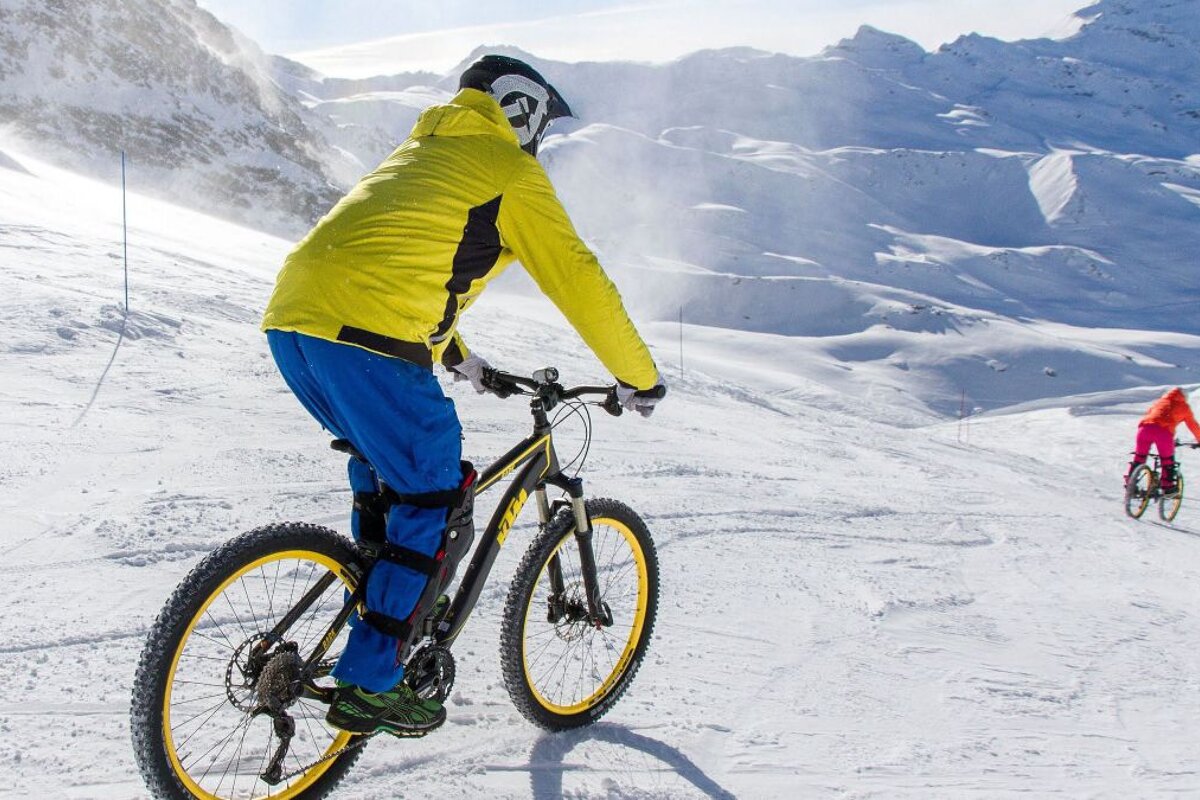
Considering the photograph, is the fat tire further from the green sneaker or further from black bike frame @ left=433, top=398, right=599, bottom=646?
black bike frame @ left=433, top=398, right=599, bottom=646

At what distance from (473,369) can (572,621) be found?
113cm

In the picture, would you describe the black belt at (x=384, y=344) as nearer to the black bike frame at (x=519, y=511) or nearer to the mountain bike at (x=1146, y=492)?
the black bike frame at (x=519, y=511)

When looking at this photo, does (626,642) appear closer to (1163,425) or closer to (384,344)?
(384,344)

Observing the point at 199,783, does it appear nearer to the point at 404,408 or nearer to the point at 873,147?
the point at 404,408

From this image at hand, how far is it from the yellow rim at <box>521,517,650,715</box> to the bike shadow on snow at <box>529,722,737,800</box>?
4.2 inches

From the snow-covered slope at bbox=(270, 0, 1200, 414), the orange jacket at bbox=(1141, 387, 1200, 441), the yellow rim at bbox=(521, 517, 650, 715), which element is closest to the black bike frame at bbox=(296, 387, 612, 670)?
the yellow rim at bbox=(521, 517, 650, 715)

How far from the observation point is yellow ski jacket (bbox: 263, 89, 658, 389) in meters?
2.61

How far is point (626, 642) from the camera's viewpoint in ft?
13.2

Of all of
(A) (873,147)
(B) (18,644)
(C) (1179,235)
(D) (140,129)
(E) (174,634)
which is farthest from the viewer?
A: (A) (873,147)

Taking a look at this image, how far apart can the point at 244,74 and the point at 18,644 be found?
99029 millimetres

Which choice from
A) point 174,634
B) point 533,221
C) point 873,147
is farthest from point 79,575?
point 873,147

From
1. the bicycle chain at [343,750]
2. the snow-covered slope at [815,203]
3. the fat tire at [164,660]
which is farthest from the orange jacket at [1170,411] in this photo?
the snow-covered slope at [815,203]

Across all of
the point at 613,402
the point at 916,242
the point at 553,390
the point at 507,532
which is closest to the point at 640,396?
the point at 613,402

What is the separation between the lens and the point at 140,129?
71.4 metres
